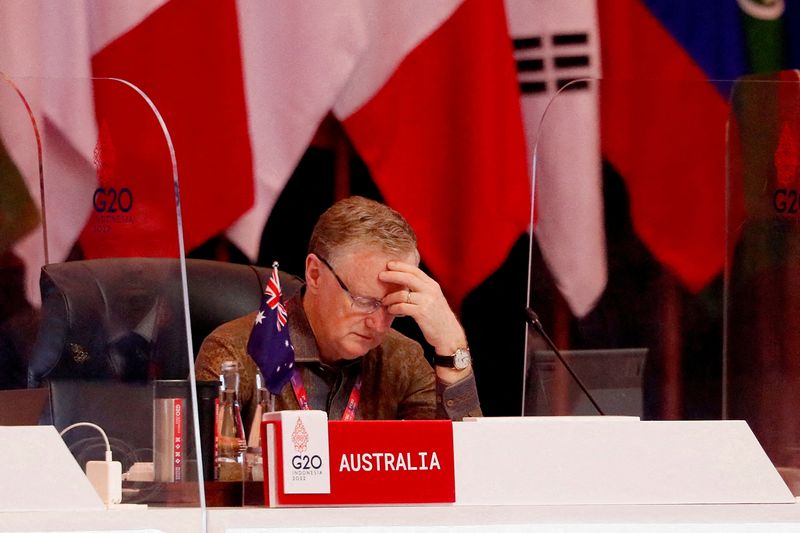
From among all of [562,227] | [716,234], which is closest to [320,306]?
[562,227]

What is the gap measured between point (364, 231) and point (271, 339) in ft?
2.05

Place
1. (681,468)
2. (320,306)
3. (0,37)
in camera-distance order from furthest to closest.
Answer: (0,37) < (320,306) < (681,468)

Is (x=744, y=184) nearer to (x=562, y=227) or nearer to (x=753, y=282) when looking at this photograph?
(x=753, y=282)

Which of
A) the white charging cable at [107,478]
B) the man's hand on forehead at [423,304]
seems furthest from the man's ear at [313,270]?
the white charging cable at [107,478]

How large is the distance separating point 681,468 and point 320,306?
1.06m

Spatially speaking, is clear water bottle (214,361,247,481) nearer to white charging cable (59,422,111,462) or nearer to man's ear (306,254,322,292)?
white charging cable (59,422,111,462)

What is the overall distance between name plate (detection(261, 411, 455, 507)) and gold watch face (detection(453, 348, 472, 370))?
2.88ft

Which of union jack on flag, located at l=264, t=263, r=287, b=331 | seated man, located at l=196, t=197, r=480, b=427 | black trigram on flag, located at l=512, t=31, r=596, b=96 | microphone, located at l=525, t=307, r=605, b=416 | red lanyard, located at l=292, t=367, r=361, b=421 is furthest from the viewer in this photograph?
black trigram on flag, located at l=512, t=31, r=596, b=96

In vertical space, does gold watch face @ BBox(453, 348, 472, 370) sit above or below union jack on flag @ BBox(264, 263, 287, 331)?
below

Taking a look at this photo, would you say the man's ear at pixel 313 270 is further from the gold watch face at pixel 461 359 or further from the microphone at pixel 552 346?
the microphone at pixel 552 346

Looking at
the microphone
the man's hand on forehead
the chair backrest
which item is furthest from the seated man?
the chair backrest

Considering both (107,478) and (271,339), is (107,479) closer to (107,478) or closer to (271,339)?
(107,478)

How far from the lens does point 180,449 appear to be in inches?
56.6

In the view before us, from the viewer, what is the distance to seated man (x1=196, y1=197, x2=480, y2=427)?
7.73 feet
